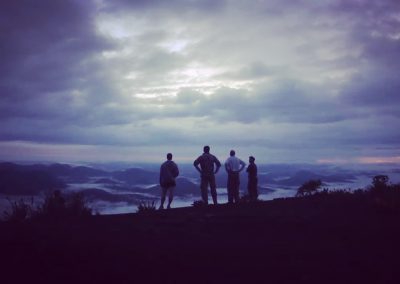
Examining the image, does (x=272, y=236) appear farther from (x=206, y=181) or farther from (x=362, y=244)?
(x=206, y=181)

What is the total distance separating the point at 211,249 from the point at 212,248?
93 millimetres

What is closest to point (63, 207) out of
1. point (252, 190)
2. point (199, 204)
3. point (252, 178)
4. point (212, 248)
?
point (199, 204)

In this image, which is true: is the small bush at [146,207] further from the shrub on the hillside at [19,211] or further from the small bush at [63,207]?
the shrub on the hillside at [19,211]

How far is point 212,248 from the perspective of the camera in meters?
Answer: 6.97

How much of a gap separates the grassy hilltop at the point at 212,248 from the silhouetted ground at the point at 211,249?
0.05 feet

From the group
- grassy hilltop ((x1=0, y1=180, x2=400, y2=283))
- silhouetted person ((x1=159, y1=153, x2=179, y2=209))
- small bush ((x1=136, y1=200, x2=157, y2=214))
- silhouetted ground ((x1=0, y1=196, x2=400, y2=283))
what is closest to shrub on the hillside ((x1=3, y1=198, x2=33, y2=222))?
grassy hilltop ((x1=0, y1=180, x2=400, y2=283))

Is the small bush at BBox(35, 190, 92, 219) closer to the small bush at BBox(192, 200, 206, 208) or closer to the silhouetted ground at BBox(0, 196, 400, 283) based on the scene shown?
the silhouetted ground at BBox(0, 196, 400, 283)

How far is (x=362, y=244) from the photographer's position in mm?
7230

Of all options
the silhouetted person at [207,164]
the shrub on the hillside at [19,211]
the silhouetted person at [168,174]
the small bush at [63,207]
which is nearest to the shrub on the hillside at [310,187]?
the silhouetted person at [207,164]

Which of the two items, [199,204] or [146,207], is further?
[199,204]

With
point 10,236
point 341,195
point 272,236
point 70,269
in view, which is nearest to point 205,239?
point 272,236

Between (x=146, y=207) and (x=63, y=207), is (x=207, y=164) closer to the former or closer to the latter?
(x=146, y=207)

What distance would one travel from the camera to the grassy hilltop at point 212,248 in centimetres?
542

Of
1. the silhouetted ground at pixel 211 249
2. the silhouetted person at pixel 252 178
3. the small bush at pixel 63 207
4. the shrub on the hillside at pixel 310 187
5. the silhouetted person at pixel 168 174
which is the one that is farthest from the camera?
the shrub on the hillside at pixel 310 187
